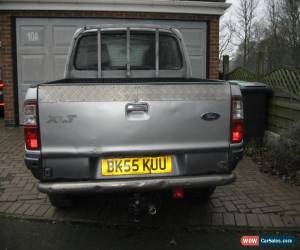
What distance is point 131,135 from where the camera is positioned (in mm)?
3170

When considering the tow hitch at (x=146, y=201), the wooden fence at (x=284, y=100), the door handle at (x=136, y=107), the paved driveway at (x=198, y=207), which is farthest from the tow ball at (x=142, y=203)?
the wooden fence at (x=284, y=100)

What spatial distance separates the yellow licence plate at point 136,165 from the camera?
320 cm

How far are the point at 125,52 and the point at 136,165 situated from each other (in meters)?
2.22

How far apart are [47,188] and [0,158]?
3.88 meters

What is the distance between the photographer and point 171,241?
3502mm

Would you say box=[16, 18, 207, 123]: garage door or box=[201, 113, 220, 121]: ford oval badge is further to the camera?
box=[16, 18, 207, 123]: garage door

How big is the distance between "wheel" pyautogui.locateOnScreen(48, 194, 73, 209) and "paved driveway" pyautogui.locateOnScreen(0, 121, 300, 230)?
0.26 ft

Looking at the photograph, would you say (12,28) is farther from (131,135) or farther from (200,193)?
(131,135)

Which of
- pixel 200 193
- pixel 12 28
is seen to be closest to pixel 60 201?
pixel 200 193

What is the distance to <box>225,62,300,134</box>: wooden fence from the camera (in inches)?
251

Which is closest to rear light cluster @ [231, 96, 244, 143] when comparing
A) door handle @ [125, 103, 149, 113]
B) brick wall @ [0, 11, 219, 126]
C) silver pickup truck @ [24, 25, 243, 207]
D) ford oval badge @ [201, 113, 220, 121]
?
silver pickup truck @ [24, 25, 243, 207]

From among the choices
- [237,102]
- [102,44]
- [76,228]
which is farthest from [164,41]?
[76,228]

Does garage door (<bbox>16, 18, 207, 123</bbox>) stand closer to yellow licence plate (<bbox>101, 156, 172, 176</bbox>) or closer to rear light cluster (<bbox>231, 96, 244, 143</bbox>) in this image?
rear light cluster (<bbox>231, 96, 244, 143</bbox>)

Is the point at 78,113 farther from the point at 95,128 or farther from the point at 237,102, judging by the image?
the point at 237,102
